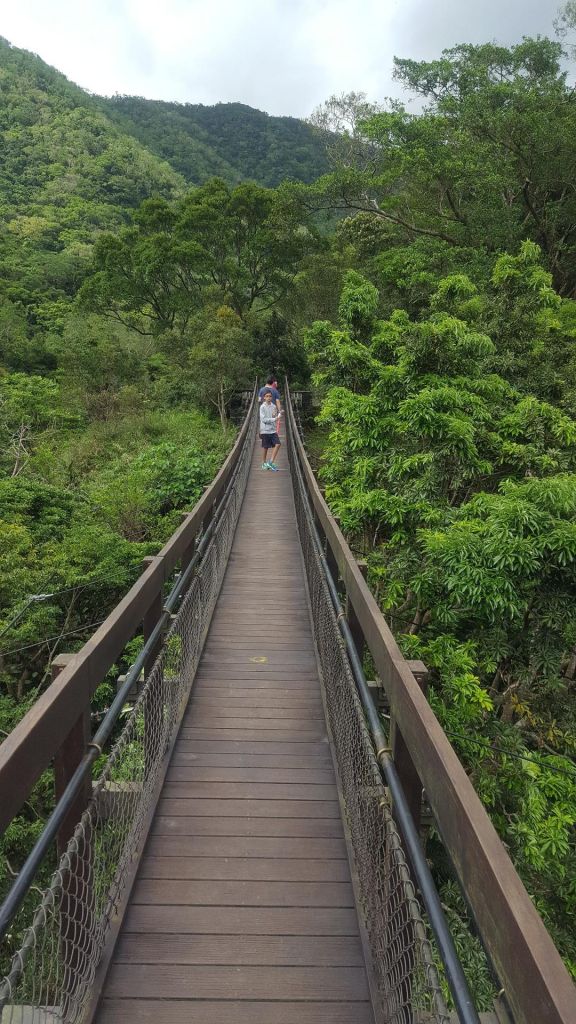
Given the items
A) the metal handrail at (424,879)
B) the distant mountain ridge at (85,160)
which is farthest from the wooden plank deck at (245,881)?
the distant mountain ridge at (85,160)

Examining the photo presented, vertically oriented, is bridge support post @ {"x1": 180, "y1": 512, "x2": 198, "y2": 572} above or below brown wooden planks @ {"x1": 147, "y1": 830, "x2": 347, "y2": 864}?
above

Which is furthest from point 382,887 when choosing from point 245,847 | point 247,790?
point 247,790

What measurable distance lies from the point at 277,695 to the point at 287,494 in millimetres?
7374

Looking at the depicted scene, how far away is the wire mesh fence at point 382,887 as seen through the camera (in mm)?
1529

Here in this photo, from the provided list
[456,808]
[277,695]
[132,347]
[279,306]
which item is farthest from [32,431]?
[456,808]

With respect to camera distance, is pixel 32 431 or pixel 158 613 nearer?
Result: pixel 158 613

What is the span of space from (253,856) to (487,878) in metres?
1.64

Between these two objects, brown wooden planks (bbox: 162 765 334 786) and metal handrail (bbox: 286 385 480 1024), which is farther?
brown wooden planks (bbox: 162 765 334 786)

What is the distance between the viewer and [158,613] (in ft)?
10.5

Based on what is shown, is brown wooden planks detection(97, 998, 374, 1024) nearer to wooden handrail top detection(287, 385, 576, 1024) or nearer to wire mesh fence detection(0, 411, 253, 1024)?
wire mesh fence detection(0, 411, 253, 1024)

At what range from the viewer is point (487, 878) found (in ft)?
3.88

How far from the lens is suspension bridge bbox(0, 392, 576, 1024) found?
53.4 inches

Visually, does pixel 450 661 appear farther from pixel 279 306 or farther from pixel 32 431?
pixel 279 306

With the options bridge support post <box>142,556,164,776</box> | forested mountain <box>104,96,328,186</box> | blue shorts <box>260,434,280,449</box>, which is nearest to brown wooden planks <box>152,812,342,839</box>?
bridge support post <box>142,556,164,776</box>
